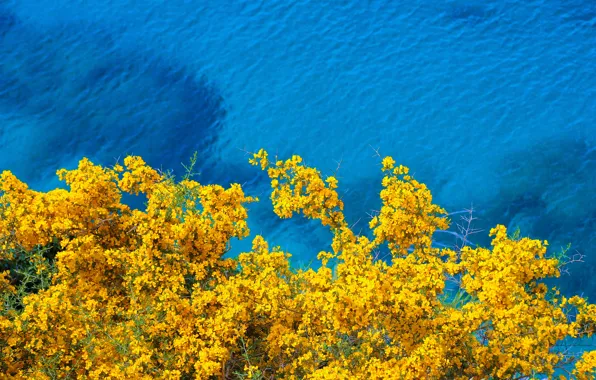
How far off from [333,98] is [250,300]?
1319 cm

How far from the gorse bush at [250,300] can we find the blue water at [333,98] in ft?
25.3

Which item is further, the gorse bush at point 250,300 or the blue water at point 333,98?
the blue water at point 333,98

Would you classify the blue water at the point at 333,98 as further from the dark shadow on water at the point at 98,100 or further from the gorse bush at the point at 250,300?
the gorse bush at the point at 250,300

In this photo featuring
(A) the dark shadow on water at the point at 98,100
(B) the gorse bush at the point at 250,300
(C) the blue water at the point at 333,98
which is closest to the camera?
(B) the gorse bush at the point at 250,300

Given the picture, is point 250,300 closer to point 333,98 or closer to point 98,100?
point 333,98

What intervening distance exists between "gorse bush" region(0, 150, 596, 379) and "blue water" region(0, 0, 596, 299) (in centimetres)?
771

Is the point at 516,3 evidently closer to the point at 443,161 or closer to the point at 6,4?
the point at 443,161

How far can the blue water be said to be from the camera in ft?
55.3

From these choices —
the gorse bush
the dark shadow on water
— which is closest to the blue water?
the dark shadow on water

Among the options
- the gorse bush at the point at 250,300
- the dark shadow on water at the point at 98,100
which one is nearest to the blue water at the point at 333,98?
the dark shadow on water at the point at 98,100

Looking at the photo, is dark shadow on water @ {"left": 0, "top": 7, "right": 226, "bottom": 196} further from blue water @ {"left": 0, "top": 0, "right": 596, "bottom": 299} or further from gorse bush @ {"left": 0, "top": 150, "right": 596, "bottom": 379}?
gorse bush @ {"left": 0, "top": 150, "right": 596, "bottom": 379}

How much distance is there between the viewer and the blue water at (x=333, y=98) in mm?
16859

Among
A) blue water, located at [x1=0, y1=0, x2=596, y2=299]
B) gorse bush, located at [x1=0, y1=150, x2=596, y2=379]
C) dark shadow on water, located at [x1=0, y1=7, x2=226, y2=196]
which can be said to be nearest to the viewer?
gorse bush, located at [x1=0, y1=150, x2=596, y2=379]

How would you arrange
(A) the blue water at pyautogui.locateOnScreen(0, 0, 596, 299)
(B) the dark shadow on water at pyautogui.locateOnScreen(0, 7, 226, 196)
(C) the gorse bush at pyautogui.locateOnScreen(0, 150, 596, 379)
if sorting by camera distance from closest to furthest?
1. (C) the gorse bush at pyautogui.locateOnScreen(0, 150, 596, 379)
2. (A) the blue water at pyautogui.locateOnScreen(0, 0, 596, 299)
3. (B) the dark shadow on water at pyautogui.locateOnScreen(0, 7, 226, 196)
